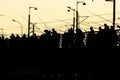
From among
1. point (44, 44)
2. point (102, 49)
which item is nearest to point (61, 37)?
point (44, 44)

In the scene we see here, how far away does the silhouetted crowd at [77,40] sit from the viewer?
3011 centimetres

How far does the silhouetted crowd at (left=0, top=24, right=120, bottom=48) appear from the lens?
3011 centimetres

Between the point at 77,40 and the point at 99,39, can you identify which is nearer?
the point at 99,39

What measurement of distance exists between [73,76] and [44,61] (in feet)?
7.88

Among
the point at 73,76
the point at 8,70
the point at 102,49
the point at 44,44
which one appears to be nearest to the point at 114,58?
the point at 102,49

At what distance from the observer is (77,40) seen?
32719 mm

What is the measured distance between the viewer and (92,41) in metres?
31.9

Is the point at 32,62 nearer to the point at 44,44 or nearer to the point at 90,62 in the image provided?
the point at 44,44

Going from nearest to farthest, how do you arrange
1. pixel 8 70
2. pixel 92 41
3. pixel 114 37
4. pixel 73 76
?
1. pixel 114 37
2. pixel 92 41
3. pixel 73 76
4. pixel 8 70

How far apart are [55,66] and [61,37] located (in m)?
1.84

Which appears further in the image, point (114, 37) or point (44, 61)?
point (44, 61)

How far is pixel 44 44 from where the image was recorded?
36.1 metres

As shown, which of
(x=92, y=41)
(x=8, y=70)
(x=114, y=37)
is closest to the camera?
(x=114, y=37)

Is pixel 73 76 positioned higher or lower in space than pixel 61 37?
lower
